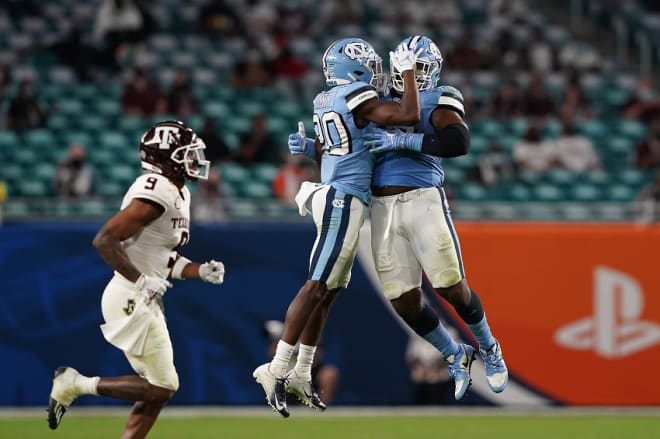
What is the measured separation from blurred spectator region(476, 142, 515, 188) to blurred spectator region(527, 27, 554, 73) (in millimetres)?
2671

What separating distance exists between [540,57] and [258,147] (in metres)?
5.06

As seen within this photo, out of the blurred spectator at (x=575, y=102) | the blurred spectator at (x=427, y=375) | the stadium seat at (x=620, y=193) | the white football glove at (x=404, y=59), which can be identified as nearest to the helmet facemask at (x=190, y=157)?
the white football glove at (x=404, y=59)

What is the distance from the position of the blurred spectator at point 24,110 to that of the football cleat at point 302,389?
25.7 feet

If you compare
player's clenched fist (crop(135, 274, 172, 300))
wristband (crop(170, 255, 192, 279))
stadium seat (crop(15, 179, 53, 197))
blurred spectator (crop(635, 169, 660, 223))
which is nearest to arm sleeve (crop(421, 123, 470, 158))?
wristband (crop(170, 255, 192, 279))

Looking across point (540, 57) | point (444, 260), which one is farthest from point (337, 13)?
point (444, 260)

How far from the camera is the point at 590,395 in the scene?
11352 millimetres

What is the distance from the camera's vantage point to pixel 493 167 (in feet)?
49.4

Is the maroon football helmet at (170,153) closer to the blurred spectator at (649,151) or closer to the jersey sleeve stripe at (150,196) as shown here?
the jersey sleeve stripe at (150,196)

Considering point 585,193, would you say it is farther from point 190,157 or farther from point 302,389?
point 190,157

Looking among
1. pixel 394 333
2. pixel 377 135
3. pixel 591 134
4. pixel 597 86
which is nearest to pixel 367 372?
pixel 394 333

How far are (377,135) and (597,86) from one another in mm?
10733

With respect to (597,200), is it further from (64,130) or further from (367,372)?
(64,130)

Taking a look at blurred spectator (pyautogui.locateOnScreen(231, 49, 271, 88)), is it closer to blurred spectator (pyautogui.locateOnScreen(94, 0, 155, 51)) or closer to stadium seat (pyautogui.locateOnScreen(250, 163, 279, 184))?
blurred spectator (pyautogui.locateOnScreen(94, 0, 155, 51))

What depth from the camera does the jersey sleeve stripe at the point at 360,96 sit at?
7633 millimetres
